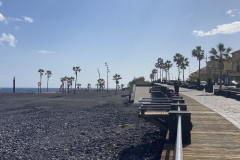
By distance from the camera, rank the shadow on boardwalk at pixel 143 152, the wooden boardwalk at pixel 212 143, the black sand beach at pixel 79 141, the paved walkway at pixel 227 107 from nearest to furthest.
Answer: the wooden boardwalk at pixel 212 143 < the shadow on boardwalk at pixel 143 152 < the paved walkway at pixel 227 107 < the black sand beach at pixel 79 141

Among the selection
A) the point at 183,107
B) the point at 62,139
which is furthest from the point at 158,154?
the point at 62,139

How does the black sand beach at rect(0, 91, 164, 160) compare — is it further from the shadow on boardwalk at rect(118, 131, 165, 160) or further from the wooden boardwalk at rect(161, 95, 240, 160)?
the wooden boardwalk at rect(161, 95, 240, 160)

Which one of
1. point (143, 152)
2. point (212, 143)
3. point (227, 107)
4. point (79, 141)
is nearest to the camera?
point (212, 143)

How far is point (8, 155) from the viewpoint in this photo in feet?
43.4

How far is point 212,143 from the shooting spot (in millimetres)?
7215

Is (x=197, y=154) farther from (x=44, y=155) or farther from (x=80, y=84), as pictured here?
(x=80, y=84)

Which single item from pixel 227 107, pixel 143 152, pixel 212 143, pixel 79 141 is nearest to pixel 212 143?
pixel 212 143

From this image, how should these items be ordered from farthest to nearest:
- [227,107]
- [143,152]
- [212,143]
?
[227,107] < [143,152] < [212,143]

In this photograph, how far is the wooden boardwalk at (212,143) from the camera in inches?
244

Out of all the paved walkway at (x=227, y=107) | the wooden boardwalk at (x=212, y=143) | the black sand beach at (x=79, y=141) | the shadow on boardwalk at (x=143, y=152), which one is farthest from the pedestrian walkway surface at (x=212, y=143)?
the black sand beach at (x=79, y=141)

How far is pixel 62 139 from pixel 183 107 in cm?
984

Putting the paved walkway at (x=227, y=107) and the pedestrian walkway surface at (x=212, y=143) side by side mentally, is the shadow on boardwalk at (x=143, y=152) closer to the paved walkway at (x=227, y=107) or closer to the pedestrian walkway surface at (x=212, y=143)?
the pedestrian walkway surface at (x=212, y=143)

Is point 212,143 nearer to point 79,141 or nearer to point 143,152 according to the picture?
point 143,152

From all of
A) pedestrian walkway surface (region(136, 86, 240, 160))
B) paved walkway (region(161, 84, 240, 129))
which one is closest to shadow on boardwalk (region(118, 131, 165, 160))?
pedestrian walkway surface (region(136, 86, 240, 160))
